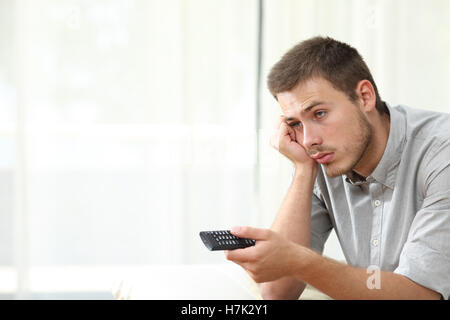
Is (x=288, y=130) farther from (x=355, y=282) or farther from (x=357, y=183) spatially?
(x=355, y=282)

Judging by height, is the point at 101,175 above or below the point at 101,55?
below

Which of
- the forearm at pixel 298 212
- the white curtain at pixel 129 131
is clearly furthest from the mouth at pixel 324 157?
the white curtain at pixel 129 131

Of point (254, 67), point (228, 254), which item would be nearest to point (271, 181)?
point (254, 67)

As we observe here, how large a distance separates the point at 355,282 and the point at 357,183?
376 millimetres

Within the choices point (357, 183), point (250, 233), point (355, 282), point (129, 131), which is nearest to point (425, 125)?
point (357, 183)

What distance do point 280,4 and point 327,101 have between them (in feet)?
4.91

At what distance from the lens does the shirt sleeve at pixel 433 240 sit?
1.21m

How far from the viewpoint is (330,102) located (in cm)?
144

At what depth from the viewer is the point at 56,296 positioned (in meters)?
2.79

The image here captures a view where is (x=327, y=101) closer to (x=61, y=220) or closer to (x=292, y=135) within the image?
(x=292, y=135)

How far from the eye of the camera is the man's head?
144 cm

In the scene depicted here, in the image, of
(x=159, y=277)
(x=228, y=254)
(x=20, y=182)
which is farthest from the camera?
(x=20, y=182)

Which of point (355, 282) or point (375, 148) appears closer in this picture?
point (355, 282)

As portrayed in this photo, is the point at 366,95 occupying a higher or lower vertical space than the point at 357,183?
higher
